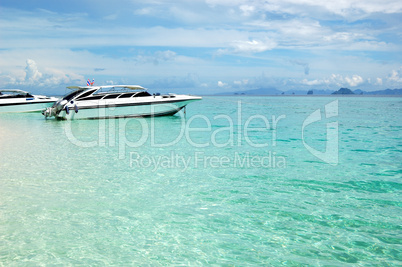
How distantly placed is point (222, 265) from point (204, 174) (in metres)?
5.22

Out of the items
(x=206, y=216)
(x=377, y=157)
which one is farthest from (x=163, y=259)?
(x=377, y=157)

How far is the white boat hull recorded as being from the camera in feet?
88.6

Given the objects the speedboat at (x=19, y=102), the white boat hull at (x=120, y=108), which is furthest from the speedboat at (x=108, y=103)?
the speedboat at (x=19, y=102)

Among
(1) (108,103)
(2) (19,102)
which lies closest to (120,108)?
(1) (108,103)

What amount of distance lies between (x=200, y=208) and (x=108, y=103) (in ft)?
71.0

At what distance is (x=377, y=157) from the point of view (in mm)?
12812

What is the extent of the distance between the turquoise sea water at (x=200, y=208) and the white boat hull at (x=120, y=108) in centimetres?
1371

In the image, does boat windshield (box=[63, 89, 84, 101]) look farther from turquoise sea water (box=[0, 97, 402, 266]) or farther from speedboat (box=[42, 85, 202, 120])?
turquoise sea water (box=[0, 97, 402, 266])

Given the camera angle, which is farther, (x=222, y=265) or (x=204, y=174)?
(x=204, y=174)

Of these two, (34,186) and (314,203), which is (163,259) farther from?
(34,186)

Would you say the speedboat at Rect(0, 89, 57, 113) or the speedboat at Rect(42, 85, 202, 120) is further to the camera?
the speedboat at Rect(0, 89, 57, 113)

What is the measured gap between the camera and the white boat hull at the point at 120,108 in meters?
27.0

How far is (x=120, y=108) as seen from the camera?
27000mm

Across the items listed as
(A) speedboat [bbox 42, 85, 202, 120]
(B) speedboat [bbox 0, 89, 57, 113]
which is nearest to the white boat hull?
(A) speedboat [bbox 42, 85, 202, 120]
